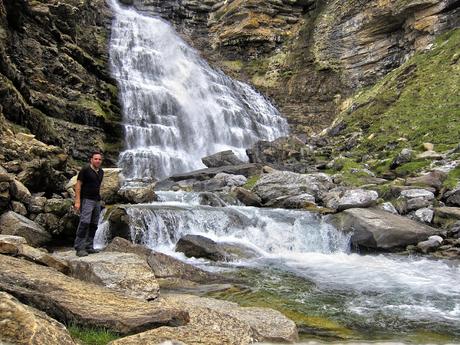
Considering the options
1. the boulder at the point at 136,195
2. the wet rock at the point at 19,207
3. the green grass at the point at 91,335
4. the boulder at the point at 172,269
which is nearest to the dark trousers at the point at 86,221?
the boulder at the point at 172,269

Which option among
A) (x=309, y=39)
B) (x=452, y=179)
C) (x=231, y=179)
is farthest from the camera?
(x=309, y=39)

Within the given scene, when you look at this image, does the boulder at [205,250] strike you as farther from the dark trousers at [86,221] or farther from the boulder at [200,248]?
the dark trousers at [86,221]

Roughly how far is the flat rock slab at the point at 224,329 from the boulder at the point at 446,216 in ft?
37.3

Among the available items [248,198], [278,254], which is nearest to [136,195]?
[248,198]

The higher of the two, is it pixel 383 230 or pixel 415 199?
pixel 415 199

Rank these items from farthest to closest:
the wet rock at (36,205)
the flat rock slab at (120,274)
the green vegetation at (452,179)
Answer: the green vegetation at (452,179) < the wet rock at (36,205) < the flat rock slab at (120,274)

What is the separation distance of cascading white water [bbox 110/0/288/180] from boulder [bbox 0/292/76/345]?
26927mm

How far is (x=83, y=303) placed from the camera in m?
5.94

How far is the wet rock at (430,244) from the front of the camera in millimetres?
15188

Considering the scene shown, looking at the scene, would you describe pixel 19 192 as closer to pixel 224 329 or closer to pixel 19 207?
pixel 19 207

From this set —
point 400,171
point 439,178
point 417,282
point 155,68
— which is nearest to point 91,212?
point 417,282

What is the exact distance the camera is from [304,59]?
169ft

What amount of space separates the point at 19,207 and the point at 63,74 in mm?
23338

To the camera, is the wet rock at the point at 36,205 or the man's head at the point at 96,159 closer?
the man's head at the point at 96,159
